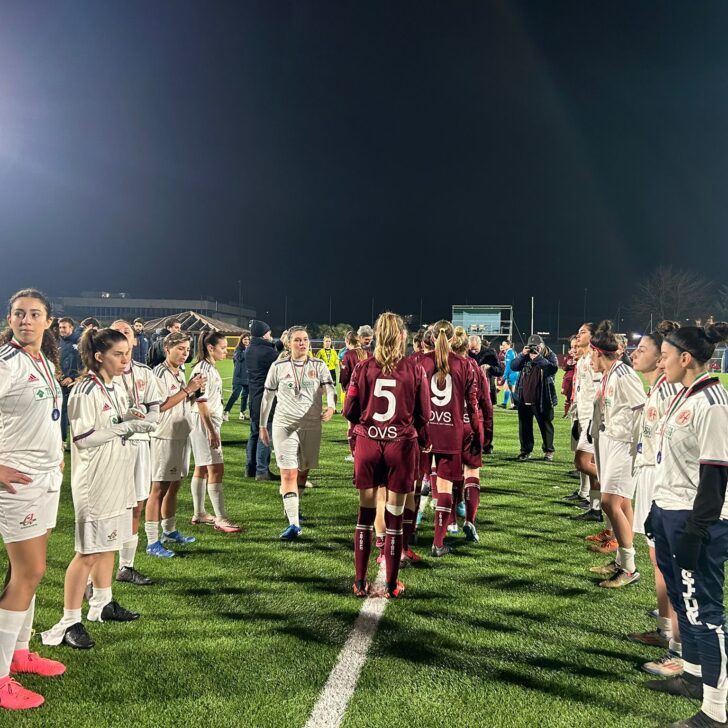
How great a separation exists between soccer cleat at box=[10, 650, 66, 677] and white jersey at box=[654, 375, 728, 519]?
3475 millimetres

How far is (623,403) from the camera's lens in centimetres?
499

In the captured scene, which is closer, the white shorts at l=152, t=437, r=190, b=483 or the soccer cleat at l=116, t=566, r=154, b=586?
A: the soccer cleat at l=116, t=566, r=154, b=586

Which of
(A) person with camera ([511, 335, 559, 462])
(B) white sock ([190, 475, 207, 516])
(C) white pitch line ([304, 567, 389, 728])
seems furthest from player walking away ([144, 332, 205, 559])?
(A) person with camera ([511, 335, 559, 462])

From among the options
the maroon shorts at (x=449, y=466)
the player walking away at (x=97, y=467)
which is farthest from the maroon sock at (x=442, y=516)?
the player walking away at (x=97, y=467)

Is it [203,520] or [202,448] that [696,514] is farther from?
[203,520]

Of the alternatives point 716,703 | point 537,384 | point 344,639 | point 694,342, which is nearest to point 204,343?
point 344,639

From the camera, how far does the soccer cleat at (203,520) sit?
6586 mm

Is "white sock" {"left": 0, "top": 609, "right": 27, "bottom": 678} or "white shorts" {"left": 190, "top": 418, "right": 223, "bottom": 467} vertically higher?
"white shorts" {"left": 190, "top": 418, "right": 223, "bottom": 467}

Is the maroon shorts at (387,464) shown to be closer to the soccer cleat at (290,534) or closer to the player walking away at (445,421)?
the player walking away at (445,421)

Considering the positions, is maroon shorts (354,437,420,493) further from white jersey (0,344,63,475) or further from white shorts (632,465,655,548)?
white jersey (0,344,63,475)

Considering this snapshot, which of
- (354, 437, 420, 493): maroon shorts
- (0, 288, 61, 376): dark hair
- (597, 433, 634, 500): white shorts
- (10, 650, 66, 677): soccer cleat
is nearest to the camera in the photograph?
(0, 288, 61, 376): dark hair

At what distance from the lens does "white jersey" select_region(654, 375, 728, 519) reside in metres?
2.83

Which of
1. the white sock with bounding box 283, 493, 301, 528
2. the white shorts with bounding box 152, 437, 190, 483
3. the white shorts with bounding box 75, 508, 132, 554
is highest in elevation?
the white shorts with bounding box 152, 437, 190, 483

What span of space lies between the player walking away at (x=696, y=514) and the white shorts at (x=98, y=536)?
3140mm
